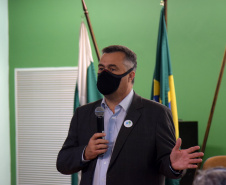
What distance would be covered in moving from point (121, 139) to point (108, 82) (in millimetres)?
344

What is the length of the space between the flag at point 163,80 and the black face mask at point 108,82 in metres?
1.03

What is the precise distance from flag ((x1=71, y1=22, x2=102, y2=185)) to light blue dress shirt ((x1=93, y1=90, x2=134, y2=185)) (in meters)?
1.18

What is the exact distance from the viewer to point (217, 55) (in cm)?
378

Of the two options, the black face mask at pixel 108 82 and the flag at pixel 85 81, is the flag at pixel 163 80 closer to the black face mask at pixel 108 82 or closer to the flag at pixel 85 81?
the flag at pixel 85 81

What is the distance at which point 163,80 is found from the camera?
2.76 metres

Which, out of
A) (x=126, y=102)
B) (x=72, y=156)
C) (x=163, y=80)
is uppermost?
(x=163, y=80)

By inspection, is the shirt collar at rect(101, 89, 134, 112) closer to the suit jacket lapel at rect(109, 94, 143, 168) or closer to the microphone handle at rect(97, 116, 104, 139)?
the suit jacket lapel at rect(109, 94, 143, 168)

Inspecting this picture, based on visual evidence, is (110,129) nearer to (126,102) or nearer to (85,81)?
(126,102)

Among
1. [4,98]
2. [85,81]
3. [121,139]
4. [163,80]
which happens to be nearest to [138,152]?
[121,139]

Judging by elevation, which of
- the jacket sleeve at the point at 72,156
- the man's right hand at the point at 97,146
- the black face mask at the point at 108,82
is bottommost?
the jacket sleeve at the point at 72,156

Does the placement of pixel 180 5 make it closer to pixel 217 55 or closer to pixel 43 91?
pixel 217 55

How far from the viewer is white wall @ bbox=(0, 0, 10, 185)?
4.07 meters

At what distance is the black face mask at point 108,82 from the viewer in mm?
1770

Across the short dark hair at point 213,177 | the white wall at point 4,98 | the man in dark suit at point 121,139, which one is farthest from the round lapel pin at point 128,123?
the white wall at point 4,98
